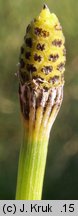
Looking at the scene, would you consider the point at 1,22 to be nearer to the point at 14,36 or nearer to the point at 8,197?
the point at 14,36

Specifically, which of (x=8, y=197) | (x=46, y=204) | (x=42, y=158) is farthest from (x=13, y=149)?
(x=42, y=158)

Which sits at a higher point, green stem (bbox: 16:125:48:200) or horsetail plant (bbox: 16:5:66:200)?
horsetail plant (bbox: 16:5:66:200)

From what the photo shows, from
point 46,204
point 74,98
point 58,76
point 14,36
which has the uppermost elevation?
point 14,36

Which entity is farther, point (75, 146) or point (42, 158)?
point (75, 146)

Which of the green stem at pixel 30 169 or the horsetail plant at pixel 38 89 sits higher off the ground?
the horsetail plant at pixel 38 89

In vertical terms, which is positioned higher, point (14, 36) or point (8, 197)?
point (14, 36)

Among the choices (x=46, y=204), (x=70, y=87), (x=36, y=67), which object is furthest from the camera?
(x=70, y=87)

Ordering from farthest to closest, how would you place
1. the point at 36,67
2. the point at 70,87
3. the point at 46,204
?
the point at 70,87 < the point at 46,204 < the point at 36,67
